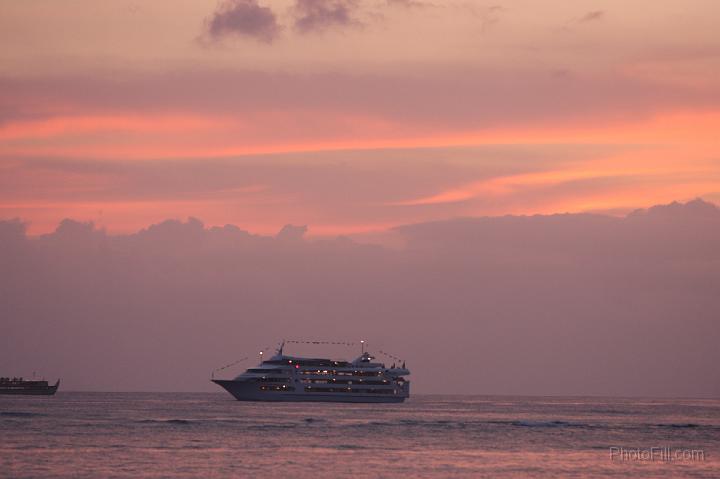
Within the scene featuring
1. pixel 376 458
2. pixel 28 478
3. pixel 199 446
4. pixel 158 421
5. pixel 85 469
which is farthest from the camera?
pixel 158 421

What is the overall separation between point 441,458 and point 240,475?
21.4m

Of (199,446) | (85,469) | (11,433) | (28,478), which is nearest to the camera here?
(28,478)

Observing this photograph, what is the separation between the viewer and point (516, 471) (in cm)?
8406

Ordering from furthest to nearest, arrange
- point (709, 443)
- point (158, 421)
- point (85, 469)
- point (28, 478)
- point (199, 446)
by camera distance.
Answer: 1. point (158, 421)
2. point (709, 443)
3. point (199, 446)
4. point (85, 469)
5. point (28, 478)

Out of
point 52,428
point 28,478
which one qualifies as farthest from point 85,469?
point 52,428

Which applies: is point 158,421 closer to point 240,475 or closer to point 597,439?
point 597,439

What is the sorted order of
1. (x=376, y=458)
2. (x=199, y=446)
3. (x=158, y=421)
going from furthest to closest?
1. (x=158, y=421)
2. (x=199, y=446)
3. (x=376, y=458)

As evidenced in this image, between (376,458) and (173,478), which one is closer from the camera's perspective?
(173,478)

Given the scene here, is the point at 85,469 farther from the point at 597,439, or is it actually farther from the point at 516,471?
the point at 597,439

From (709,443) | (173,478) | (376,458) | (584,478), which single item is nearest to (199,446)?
(376,458)

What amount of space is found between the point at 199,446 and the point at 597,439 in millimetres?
44115

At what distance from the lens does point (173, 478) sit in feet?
250

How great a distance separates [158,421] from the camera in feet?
472

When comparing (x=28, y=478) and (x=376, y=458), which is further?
(x=376, y=458)
